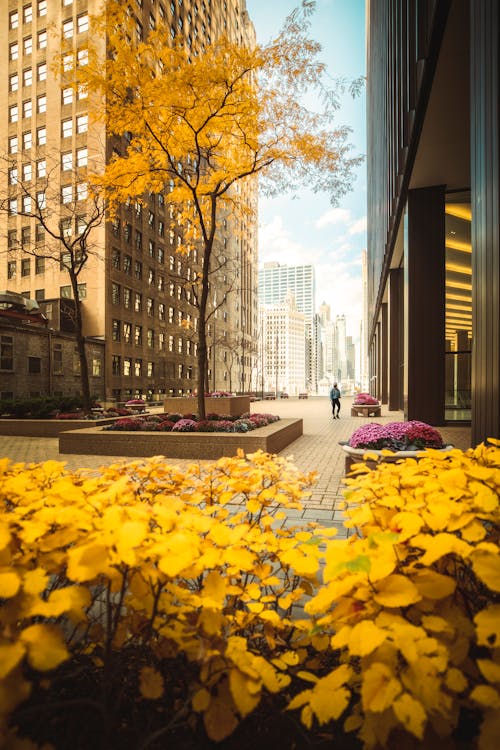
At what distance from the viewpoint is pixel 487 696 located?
3.28 ft

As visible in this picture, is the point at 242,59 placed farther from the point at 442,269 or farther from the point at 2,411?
the point at 2,411

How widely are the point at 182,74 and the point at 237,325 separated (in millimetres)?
68823

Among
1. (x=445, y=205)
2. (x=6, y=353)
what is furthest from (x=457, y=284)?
(x=6, y=353)

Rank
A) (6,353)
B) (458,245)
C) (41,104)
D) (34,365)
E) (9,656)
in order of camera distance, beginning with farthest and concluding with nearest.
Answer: (41,104) → (34,365) → (6,353) → (458,245) → (9,656)

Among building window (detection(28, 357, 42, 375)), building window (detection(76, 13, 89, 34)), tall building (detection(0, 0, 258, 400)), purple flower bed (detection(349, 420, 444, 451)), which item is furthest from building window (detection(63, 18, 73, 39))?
purple flower bed (detection(349, 420, 444, 451))

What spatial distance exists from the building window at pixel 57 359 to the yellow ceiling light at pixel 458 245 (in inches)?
1218

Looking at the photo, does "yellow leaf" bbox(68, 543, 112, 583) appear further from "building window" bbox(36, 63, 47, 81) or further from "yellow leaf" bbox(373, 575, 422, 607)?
"building window" bbox(36, 63, 47, 81)

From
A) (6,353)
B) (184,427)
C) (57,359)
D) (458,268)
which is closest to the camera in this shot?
(184,427)

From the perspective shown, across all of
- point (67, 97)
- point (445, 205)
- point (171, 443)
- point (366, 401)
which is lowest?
point (171, 443)

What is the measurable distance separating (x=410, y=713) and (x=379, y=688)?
0.12m

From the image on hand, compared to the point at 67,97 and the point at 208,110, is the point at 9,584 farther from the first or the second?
the point at 67,97

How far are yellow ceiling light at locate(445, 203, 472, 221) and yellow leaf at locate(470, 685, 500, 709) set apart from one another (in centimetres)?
1724

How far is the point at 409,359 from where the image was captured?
44.3 ft

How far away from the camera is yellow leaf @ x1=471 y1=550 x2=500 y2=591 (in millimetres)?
1145
